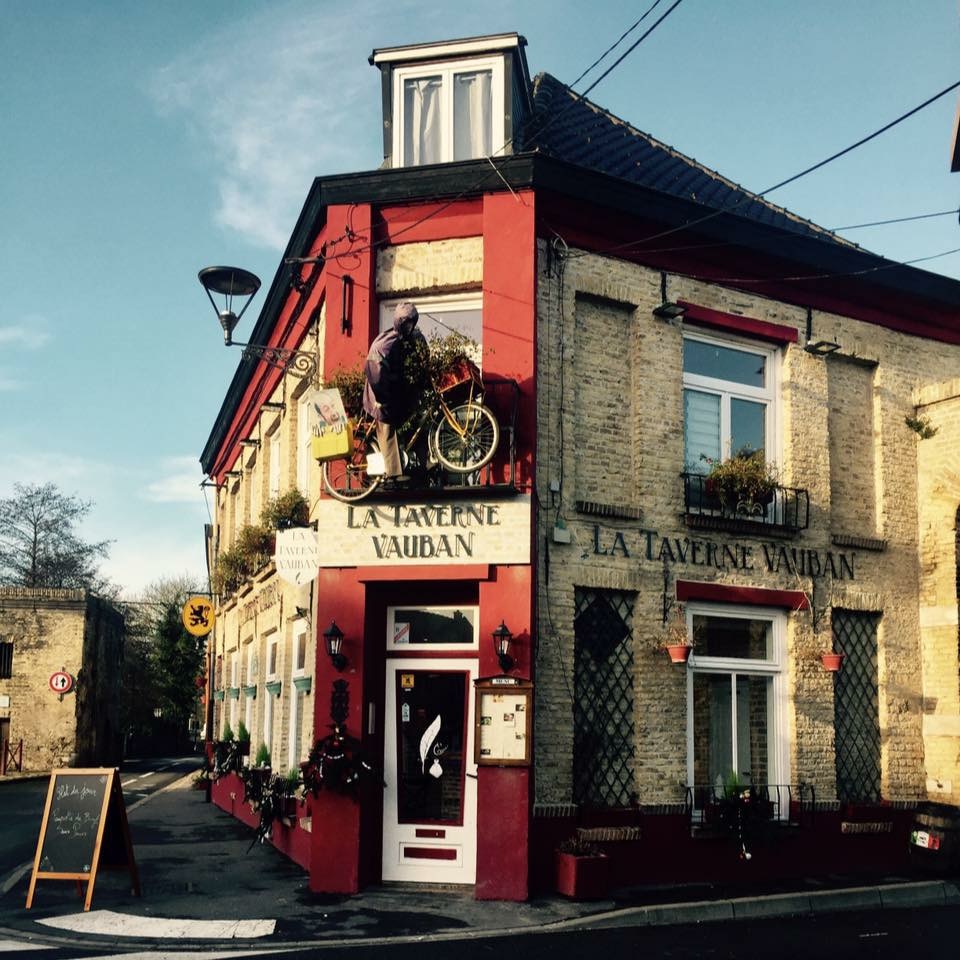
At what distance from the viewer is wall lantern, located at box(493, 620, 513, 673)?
37.9ft

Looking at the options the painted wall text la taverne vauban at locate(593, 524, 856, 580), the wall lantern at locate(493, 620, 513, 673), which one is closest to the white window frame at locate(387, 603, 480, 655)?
the wall lantern at locate(493, 620, 513, 673)

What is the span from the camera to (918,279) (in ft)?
50.0

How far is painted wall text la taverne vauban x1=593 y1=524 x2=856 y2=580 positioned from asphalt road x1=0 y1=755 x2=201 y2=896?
7595 mm

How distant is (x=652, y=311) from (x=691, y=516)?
2454 mm

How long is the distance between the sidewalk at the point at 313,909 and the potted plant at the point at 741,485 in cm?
430

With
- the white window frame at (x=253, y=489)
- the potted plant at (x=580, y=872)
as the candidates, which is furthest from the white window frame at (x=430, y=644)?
the white window frame at (x=253, y=489)

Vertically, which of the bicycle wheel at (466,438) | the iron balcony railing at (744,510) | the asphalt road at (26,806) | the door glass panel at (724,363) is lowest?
the asphalt road at (26,806)

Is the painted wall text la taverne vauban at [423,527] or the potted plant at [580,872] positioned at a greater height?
the painted wall text la taverne vauban at [423,527]

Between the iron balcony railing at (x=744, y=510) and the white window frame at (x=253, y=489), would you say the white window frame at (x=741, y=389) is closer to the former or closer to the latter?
the iron balcony railing at (x=744, y=510)

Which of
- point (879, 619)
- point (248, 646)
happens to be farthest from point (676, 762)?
point (248, 646)

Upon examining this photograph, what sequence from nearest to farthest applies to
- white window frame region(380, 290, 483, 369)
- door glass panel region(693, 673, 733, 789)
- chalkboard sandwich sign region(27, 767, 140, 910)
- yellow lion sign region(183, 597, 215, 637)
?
1. chalkboard sandwich sign region(27, 767, 140, 910)
2. white window frame region(380, 290, 483, 369)
3. door glass panel region(693, 673, 733, 789)
4. yellow lion sign region(183, 597, 215, 637)

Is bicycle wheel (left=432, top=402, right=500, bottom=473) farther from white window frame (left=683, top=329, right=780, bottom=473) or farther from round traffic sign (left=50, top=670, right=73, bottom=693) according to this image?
round traffic sign (left=50, top=670, right=73, bottom=693)

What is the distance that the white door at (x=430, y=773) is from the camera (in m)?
12.0

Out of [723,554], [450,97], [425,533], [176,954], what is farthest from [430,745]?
[450,97]
